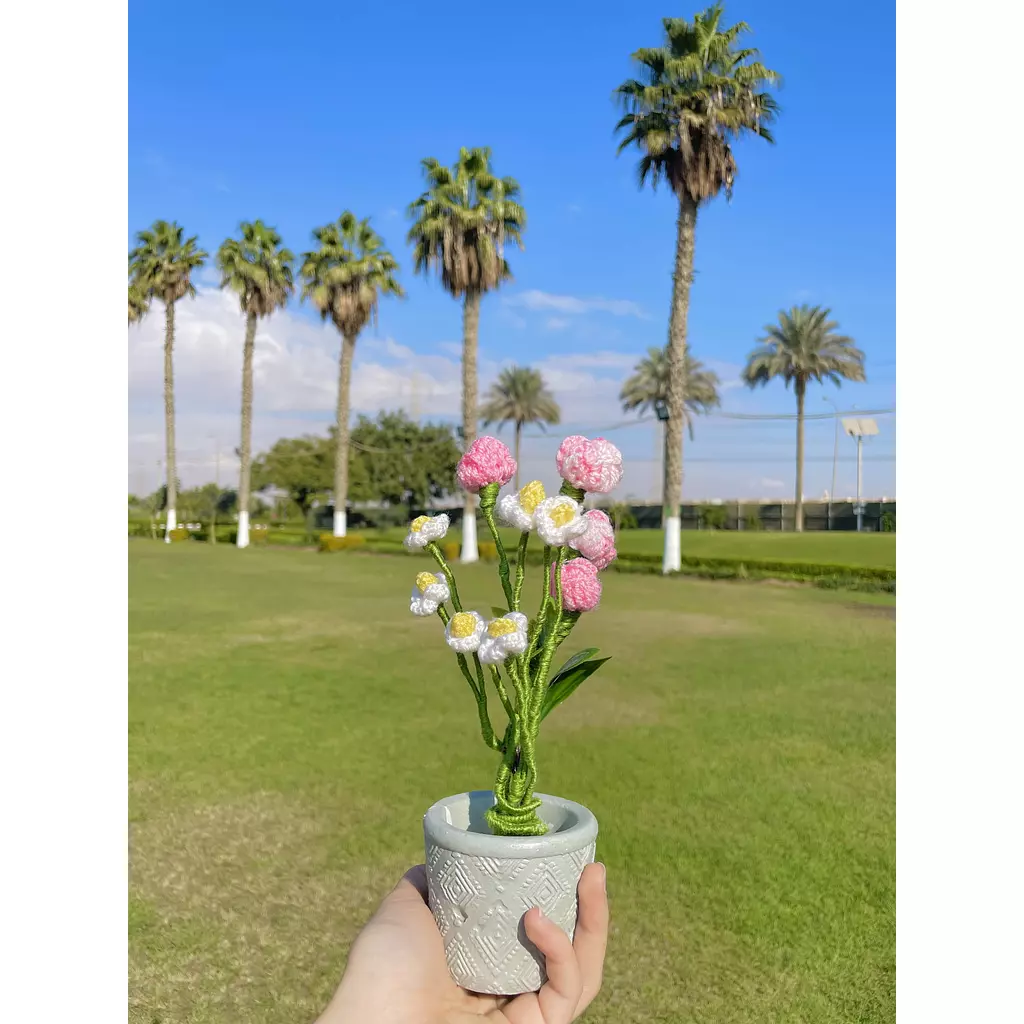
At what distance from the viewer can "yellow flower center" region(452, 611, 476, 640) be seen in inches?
66.6

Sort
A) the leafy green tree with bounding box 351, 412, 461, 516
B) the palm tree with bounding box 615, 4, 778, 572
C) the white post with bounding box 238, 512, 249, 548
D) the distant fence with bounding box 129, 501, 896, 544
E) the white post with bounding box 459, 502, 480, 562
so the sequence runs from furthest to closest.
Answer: the leafy green tree with bounding box 351, 412, 461, 516 < the distant fence with bounding box 129, 501, 896, 544 < the white post with bounding box 238, 512, 249, 548 < the white post with bounding box 459, 502, 480, 562 < the palm tree with bounding box 615, 4, 778, 572

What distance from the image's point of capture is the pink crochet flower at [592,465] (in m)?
1.69

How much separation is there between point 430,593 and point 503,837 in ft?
1.66

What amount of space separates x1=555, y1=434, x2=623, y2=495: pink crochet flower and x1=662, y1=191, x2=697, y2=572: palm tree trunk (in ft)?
49.2

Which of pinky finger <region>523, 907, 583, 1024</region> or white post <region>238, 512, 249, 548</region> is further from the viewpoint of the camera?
white post <region>238, 512, 249, 548</region>

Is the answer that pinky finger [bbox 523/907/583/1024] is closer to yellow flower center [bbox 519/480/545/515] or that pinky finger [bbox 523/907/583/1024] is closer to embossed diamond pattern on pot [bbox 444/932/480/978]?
embossed diamond pattern on pot [bbox 444/932/480/978]

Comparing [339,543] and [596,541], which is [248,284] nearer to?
[339,543]

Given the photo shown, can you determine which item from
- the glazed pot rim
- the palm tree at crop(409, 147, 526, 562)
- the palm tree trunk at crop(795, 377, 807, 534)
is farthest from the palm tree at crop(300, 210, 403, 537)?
the glazed pot rim

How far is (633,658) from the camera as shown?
8430mm

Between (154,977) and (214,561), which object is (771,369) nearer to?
(214,561)

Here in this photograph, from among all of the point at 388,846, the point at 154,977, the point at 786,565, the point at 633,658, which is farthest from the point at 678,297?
the point at 154,977

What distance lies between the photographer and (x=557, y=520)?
5.36ft

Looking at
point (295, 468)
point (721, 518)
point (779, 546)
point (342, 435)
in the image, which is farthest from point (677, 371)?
point (295, 468)

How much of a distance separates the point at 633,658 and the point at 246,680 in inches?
142
